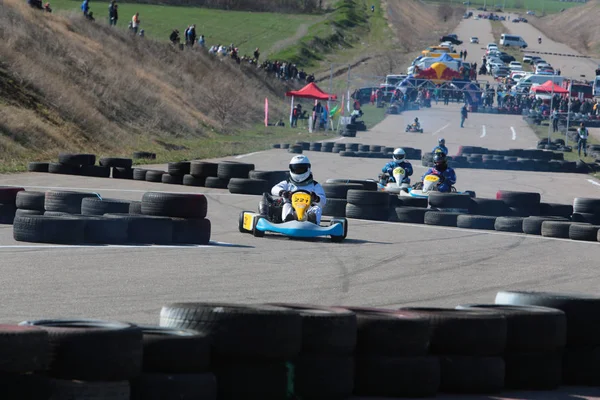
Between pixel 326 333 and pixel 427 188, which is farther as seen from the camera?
pixel 427 188

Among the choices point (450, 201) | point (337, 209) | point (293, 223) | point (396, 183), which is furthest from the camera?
point (396, 183)

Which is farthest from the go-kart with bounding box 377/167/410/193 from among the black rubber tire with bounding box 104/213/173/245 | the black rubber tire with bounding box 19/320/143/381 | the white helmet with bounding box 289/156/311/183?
the black rubber tire with bounding box 19/320/143/381

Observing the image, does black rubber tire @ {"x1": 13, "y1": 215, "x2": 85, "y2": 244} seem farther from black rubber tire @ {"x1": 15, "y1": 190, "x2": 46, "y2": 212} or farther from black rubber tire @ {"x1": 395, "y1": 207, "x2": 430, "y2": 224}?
black rubber tire @ {"x1": 395, "y1": 207, "x2": 430, "y2": 224}

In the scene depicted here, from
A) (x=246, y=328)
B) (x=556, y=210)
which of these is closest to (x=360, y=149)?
(x=556, y=210)

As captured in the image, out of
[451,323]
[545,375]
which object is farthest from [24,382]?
[545,375]

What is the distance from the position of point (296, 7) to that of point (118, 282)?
93.8m

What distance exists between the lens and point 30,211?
14469mm

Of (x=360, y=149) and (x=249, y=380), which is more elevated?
(x=360, y=149)

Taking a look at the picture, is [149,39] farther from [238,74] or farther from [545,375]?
[545,375]

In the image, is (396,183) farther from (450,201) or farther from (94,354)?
(94,354)

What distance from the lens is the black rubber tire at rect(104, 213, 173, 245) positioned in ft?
43.2

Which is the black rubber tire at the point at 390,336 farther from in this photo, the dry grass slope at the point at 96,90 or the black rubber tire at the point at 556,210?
the dry grass slope at the point at 96,90

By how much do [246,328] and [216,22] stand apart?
3142 inches

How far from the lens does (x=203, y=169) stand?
Result: 74.7 ft
